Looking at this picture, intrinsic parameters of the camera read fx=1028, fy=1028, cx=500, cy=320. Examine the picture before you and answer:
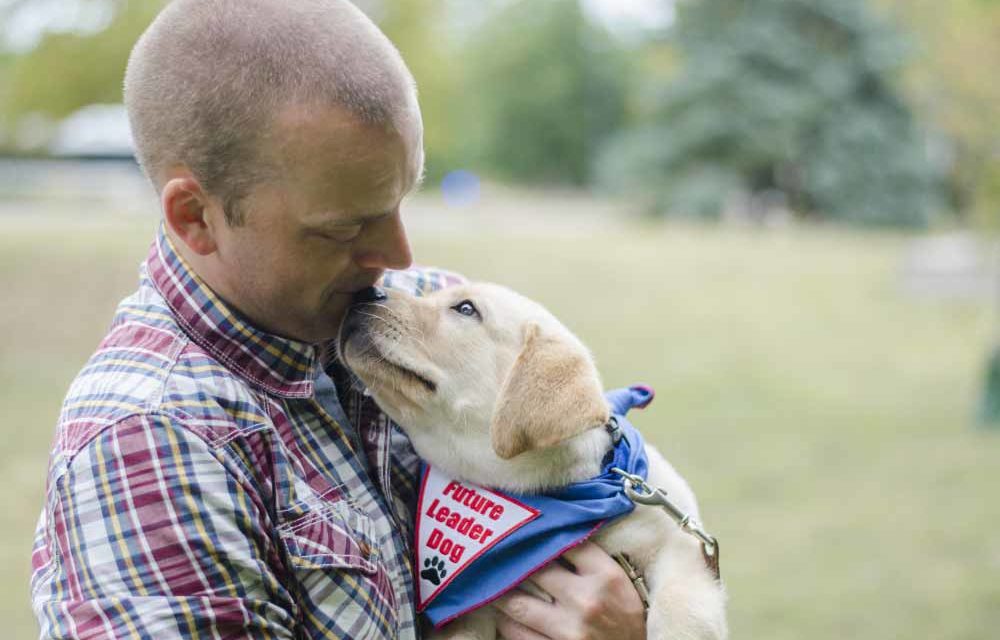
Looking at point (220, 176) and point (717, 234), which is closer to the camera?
point (220, 176)

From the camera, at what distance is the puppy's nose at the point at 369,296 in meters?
2.34

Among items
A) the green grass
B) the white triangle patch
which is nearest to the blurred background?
the green grass

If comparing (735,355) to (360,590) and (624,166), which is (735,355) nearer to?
(360,590)

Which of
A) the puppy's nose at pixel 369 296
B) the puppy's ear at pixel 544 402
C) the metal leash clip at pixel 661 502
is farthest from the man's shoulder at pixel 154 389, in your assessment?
the metal leash clip at pixel 661 502

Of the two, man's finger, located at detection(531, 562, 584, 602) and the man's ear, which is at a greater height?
the man's ear

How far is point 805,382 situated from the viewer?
11203 millimetres

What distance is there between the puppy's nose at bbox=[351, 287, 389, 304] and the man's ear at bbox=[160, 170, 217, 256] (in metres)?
0.40

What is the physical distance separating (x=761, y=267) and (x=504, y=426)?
1705cm

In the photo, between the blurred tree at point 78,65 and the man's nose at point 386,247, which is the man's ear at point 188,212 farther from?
the blurred tree at point 78,65

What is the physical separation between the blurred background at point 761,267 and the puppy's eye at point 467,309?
3.15 feet

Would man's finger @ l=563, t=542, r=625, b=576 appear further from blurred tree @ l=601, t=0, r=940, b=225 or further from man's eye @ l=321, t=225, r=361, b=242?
blurred tree @ l=601, t=0, r=940, b=225

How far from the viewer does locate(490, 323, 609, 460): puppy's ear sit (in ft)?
8.16

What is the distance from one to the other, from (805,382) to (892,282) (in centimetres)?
701

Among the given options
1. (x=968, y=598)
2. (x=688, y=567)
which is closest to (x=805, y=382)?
(x=968, y=598)
